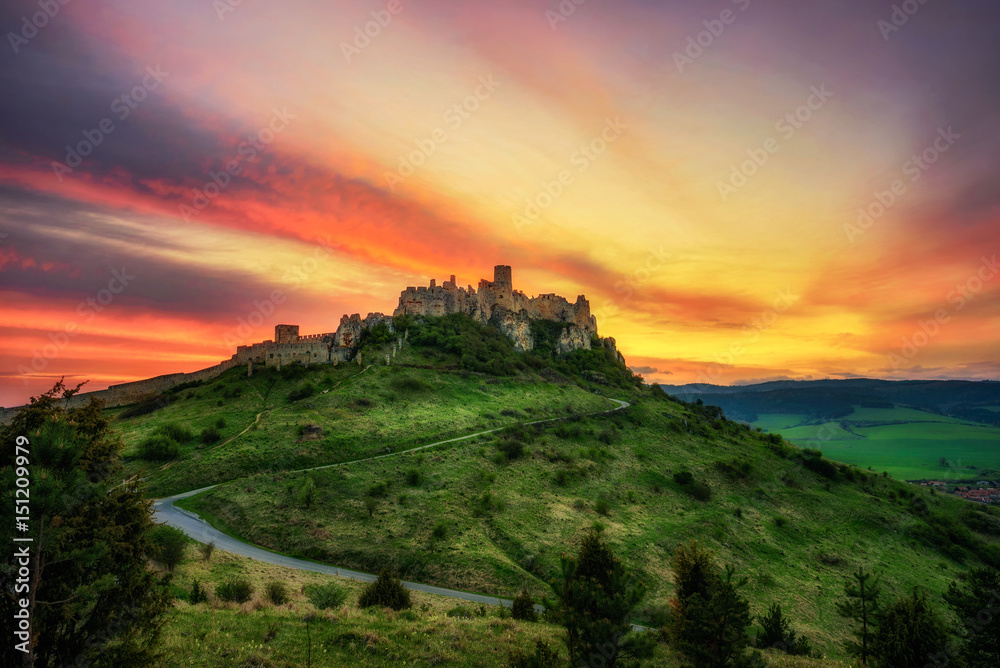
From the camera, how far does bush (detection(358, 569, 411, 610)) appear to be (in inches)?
997

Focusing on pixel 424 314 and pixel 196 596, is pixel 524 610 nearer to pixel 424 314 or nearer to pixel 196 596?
pixel 196 596

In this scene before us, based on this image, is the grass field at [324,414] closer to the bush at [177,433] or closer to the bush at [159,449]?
the bush at [177,433]

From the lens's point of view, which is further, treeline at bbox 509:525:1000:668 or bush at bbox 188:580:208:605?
bush at bbox 188:580:208:605

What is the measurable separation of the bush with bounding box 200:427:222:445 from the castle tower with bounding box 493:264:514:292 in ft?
289

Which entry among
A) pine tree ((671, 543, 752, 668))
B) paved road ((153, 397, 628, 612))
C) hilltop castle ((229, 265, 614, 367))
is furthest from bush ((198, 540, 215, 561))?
hilltop castle ((229, 265, 614, 367))

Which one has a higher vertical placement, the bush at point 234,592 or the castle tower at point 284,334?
the castle tower at point 284,334

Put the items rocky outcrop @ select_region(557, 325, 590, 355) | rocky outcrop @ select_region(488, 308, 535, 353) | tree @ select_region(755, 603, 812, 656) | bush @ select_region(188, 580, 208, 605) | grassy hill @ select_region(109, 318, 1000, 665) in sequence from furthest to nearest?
→ rocky outcrop @ select_region(557, 325, 590, 355), rocky outcrop @ select_region(488, 308, 535, 353), grassy hill @ select_region(109, 318, 1000, 665), tree @ select_region(755, 603, 812, 656), bush @ select_region(188, 580, 208, 605)

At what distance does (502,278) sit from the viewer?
135000 millimetres

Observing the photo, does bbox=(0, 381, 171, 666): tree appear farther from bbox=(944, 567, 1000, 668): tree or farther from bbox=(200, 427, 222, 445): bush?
bbox=(200, 427, 222, 445): bush

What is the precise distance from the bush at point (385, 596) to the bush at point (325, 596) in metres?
1.20

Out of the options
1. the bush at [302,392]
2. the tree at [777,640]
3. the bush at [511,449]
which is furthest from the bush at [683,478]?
the bush at [302,392]

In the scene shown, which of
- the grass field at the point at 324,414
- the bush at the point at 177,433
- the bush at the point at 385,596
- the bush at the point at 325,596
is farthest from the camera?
the bush at the point at 177,433

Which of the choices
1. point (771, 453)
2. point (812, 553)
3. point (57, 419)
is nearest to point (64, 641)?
point (57, 419)

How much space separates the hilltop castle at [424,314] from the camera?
283ft
